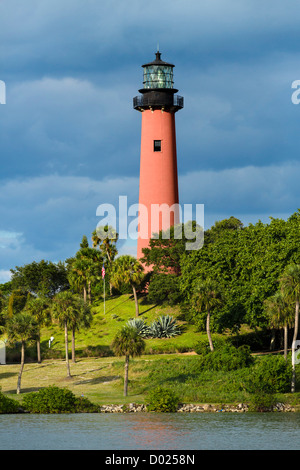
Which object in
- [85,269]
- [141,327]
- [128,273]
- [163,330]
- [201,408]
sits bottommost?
[201,408]

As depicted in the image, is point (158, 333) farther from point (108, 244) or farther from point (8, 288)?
point (8, 288)

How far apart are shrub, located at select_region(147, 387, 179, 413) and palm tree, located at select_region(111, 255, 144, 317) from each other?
32347mm

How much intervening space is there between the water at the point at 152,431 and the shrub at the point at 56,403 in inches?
49.8

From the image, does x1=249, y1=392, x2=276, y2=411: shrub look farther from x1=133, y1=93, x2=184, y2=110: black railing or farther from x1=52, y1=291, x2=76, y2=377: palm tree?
x1=133, y1=93, x2=184, y2=110: black railing

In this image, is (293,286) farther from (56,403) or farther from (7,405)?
(7,405)

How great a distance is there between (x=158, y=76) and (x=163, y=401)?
4680 cm

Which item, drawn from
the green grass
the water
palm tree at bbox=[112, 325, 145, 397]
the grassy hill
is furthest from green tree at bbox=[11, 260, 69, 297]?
the water

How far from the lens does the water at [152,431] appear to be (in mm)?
44156

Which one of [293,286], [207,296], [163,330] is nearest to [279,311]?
[293,286]

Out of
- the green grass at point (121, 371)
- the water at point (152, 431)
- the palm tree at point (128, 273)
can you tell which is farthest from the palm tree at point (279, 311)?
the palm tree at point (128, 273)

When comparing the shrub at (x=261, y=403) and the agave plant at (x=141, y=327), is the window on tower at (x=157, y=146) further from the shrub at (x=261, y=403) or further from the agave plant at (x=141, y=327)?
the shrub at (x=261, y=403)

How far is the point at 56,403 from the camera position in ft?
186

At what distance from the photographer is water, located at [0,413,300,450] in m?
44.2

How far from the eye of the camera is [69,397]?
187 ft
